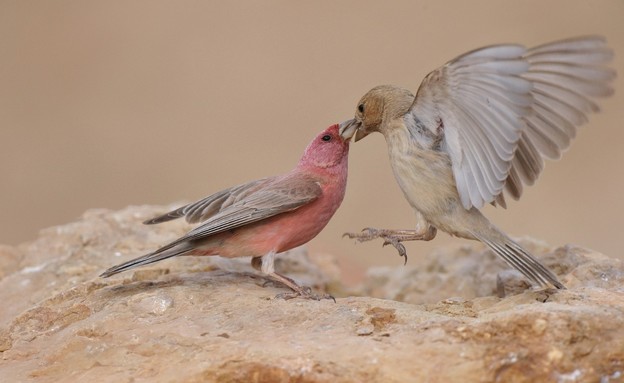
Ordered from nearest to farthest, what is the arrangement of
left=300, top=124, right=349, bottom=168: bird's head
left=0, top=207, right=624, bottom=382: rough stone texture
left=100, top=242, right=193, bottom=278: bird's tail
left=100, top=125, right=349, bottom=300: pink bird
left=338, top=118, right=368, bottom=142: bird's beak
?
left=0, top=207, right=624, bottom=382: rough stone texture
left=100, top=242, right=193, bottom=278: bird's tail
left=100, top=125, right=349, bottom=300: pink bird
left=300, top=124, right=349, bottom=168: bird's head
left=338, top=118, right=368, bottom=142: bird's beak

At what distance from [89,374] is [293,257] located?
2.42 metres

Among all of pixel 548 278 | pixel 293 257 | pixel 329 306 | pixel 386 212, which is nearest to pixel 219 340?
pixel 329 306

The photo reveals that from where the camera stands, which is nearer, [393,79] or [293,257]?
[293,257]

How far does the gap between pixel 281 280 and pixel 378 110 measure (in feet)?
4.01

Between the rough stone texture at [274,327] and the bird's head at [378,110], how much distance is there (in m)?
1.05

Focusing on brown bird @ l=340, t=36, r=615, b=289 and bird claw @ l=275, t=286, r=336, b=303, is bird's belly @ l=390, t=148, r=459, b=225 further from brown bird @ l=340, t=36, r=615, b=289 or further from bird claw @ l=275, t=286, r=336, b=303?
bird claw @ l=275, t=286, r=336, b=303

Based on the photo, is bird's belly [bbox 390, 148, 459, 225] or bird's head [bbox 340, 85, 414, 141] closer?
bird's belly [bbox 390, 148, 459, 225]

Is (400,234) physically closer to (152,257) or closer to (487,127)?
(487,127)

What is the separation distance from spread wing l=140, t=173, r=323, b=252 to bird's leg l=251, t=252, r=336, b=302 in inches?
9.2

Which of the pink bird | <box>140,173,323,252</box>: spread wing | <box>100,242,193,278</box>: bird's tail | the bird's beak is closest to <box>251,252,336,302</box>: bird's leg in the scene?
the pink bird

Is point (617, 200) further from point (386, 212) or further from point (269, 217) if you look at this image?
point (269, 217)

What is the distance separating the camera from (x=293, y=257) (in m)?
6.07

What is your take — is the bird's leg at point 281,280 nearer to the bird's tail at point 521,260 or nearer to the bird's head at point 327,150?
the bird's head at point 327,150

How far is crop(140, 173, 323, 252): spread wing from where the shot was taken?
15.8 ft
